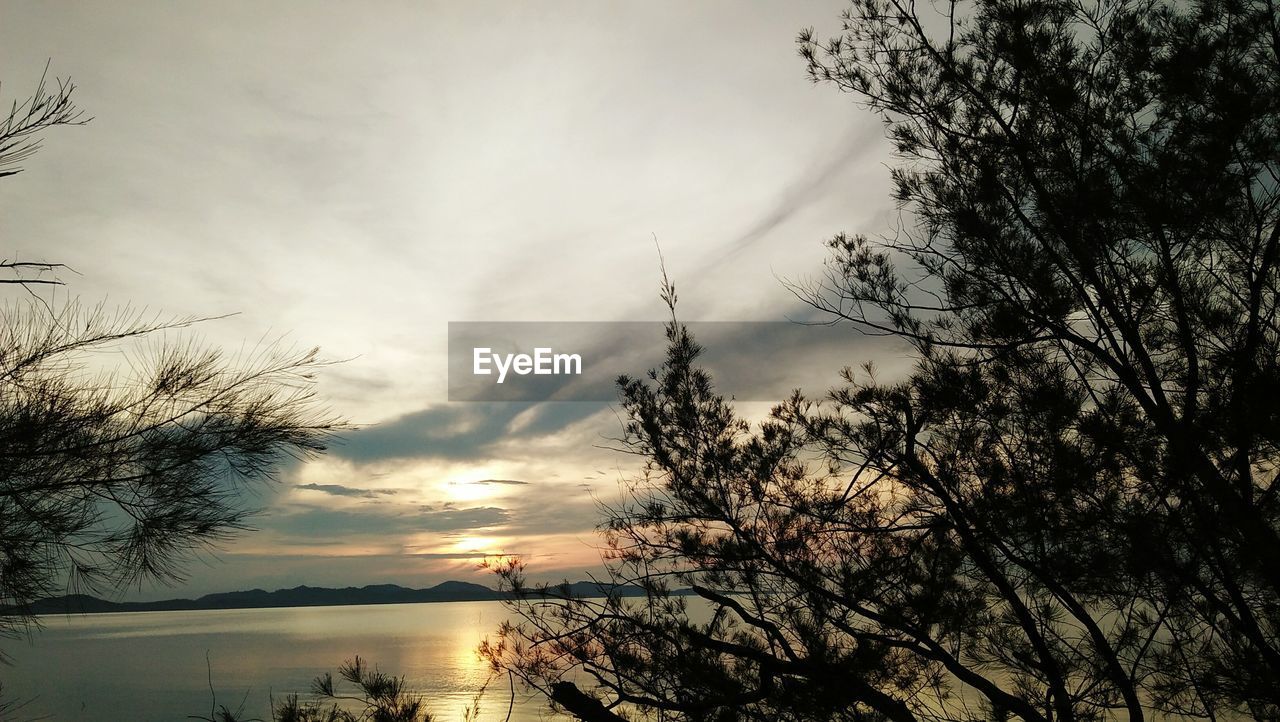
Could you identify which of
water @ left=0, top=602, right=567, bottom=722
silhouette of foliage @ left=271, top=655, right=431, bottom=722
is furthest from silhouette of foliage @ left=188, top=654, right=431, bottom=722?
water @ left=0, top=602, right=567, bottom=722

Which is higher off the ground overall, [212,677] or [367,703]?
[367,703]

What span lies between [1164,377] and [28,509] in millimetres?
5025

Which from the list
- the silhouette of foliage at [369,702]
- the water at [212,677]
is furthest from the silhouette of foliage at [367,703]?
the water at [212,677]

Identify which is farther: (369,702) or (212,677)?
(212,677)

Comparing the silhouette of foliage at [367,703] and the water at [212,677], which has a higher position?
the silhouette of foliage at [367,703]

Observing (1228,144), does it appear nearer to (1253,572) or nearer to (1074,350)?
(1074,350)

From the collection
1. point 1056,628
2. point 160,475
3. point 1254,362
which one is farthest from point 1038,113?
point 160,475

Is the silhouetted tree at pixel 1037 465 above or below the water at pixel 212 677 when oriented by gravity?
above

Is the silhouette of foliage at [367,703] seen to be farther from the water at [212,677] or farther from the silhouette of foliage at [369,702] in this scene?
the water at [212,677]

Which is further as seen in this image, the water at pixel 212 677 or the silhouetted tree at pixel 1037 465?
the water at pixel 212 677

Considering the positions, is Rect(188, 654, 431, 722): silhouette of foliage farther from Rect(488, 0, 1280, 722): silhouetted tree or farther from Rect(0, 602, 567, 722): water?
Rect(0, 602, 567, 722): water

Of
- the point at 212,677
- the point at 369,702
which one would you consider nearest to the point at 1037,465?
the point at 369,702

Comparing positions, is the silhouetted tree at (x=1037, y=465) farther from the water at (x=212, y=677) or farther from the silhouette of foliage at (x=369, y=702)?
the water at (x=212, y=677)

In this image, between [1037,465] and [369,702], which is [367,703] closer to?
[369,702]
